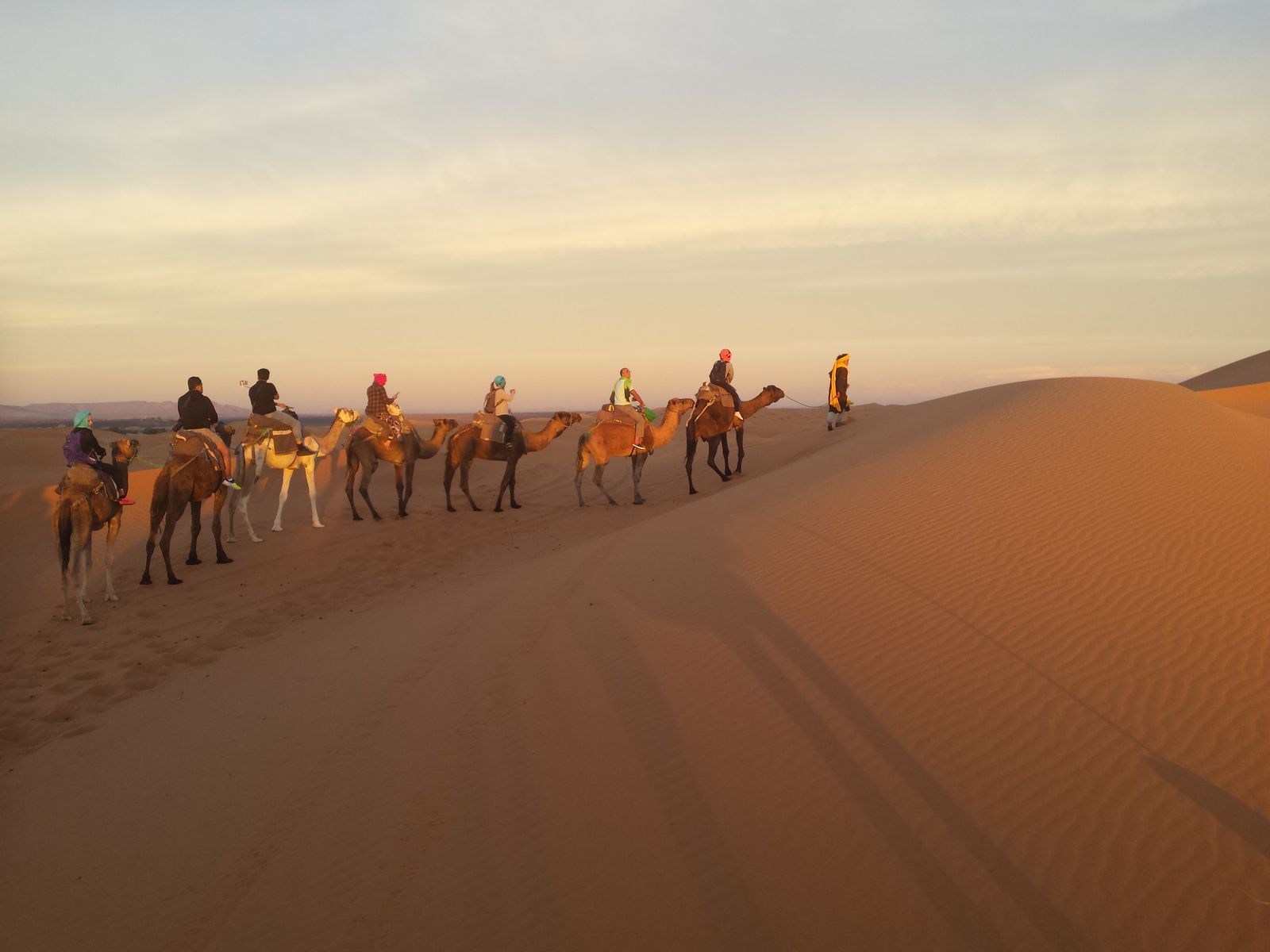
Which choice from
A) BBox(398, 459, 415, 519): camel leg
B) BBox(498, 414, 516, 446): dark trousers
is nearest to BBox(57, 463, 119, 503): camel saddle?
BBox(398, 459, 415, 519): camel leg

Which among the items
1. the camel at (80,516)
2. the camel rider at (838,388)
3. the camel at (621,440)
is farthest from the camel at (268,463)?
the camel rider at (838,388)

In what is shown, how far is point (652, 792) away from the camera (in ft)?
17.6

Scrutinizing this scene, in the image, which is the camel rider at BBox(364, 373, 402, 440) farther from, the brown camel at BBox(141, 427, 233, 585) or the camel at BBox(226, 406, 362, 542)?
the brown camel at BBox(141, 427, 233, 585)

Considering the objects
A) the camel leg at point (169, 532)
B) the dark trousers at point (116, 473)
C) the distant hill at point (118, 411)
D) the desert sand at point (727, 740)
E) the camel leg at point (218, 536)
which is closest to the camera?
the desert sand at point (727, 740)

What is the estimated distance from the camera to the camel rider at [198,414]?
12.7 metres

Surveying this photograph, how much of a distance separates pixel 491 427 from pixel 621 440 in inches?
117

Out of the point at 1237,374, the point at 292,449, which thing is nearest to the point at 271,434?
the point at 292,449

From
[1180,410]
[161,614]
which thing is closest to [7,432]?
[161,614]

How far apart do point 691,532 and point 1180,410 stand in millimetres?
8159

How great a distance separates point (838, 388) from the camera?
21562 mm

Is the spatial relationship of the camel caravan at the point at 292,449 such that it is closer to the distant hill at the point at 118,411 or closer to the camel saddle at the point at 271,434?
the camel saddle at the point at 271,434

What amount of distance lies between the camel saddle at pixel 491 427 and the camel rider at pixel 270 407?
377cm

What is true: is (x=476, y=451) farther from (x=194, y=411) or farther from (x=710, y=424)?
(x=194, y=411)

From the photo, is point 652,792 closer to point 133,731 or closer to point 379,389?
point 133,731
